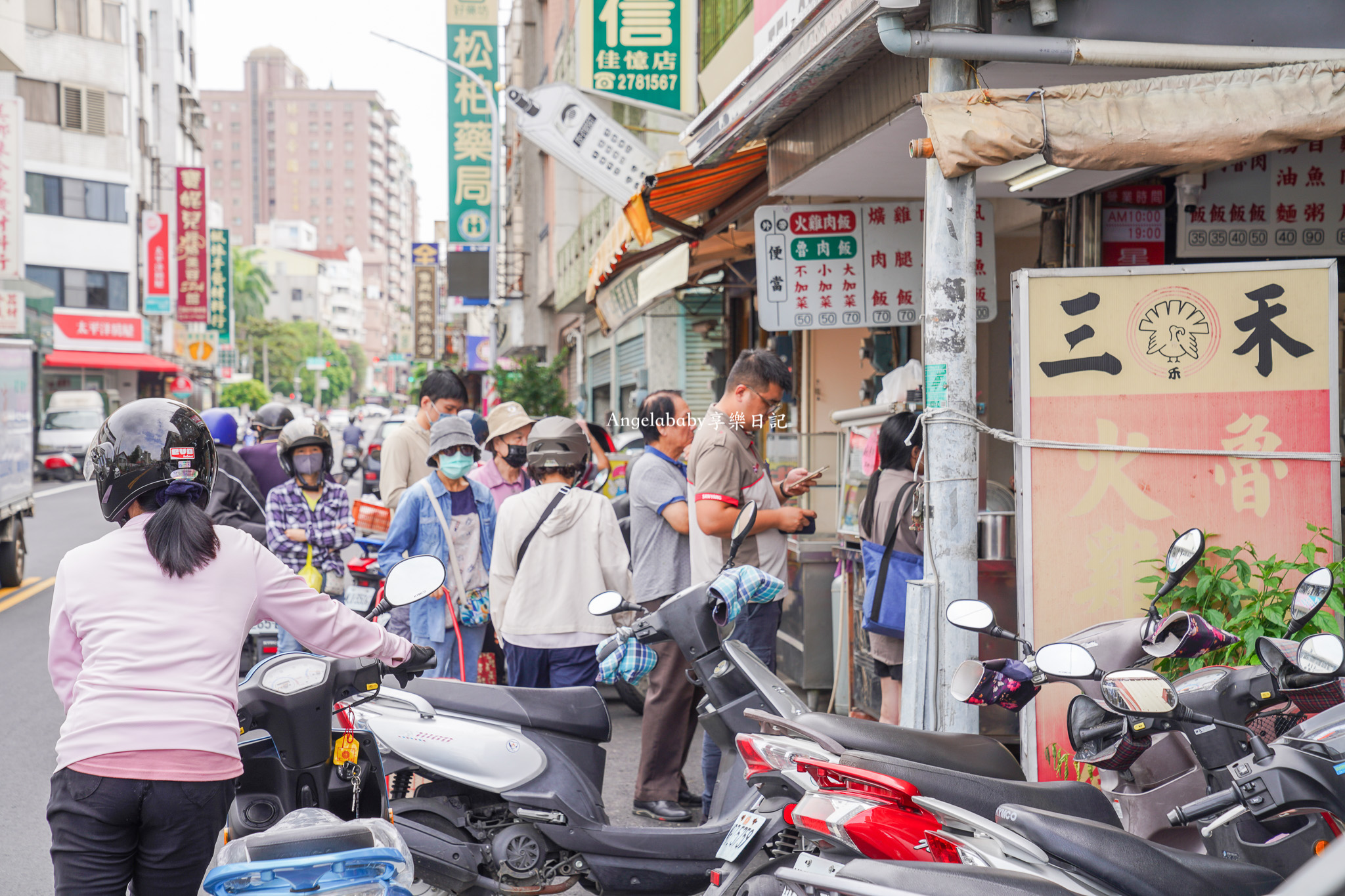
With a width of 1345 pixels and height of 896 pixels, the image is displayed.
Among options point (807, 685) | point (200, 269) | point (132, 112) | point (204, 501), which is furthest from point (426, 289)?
point (204, 501)

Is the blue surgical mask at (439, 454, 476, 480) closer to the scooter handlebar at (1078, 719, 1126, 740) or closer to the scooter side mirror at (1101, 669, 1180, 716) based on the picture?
the scooter handlebar at (1078, 719, 1126, 740)

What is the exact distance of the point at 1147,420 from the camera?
182 inches

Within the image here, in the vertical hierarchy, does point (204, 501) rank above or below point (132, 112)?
below

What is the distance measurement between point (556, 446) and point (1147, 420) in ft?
8.44

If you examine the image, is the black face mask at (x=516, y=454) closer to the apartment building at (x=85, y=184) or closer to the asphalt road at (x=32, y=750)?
the asphalt road at (x=32, y=750)

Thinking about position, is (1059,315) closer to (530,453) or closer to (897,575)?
(897,575)

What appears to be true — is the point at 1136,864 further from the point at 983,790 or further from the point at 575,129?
the point at 575,129

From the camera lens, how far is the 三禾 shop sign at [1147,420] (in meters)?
4.57

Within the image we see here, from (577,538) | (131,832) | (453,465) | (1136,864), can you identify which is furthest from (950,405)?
Answer: (131,832)

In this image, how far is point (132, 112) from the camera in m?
44.1

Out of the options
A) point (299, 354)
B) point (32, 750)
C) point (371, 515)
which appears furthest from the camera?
point (299, 354)

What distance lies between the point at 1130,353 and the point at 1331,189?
318cm

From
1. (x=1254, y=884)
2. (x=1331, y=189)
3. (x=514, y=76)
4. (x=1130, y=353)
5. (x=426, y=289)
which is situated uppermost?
(x=514, y=76)

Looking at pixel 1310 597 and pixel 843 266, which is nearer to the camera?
pixel 1310 597
